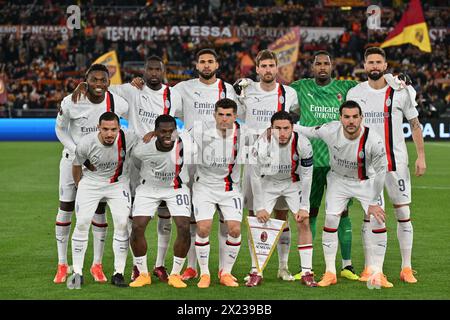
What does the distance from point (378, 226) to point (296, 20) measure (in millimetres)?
32169

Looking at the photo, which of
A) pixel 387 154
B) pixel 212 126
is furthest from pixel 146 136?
pixel 387 154

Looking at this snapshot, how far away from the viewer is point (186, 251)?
9.23m

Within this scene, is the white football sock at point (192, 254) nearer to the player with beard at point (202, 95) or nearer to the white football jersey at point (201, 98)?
the player with beard at point (202, 95)

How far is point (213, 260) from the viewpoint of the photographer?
1068cm

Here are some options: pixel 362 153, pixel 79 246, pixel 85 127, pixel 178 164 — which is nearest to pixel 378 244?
pixel 362 153

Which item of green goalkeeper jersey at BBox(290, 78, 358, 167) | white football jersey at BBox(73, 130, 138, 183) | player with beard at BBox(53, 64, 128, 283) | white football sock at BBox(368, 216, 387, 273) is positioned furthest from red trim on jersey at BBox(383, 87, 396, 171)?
player with beard at BBox(53, 64, 128, 283)

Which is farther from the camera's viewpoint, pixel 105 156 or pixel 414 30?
pixel 414 30

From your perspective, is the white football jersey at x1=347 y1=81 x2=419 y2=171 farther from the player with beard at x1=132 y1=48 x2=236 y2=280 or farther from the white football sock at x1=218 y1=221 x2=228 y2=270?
the white football sock at x1=218 y1=221 x2=228 y2=270

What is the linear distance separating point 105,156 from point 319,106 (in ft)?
7.37

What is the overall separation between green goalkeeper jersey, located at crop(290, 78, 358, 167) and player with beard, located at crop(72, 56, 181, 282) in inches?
50.8

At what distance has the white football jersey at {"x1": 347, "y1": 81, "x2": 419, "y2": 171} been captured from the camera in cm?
961

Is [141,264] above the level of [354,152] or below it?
below

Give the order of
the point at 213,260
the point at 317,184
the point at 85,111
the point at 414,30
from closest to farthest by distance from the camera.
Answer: the point at 85,111 < the point at 317,184 < the point at 213,260 < the point at 414,30

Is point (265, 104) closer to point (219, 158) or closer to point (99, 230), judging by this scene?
point (219, 158)
